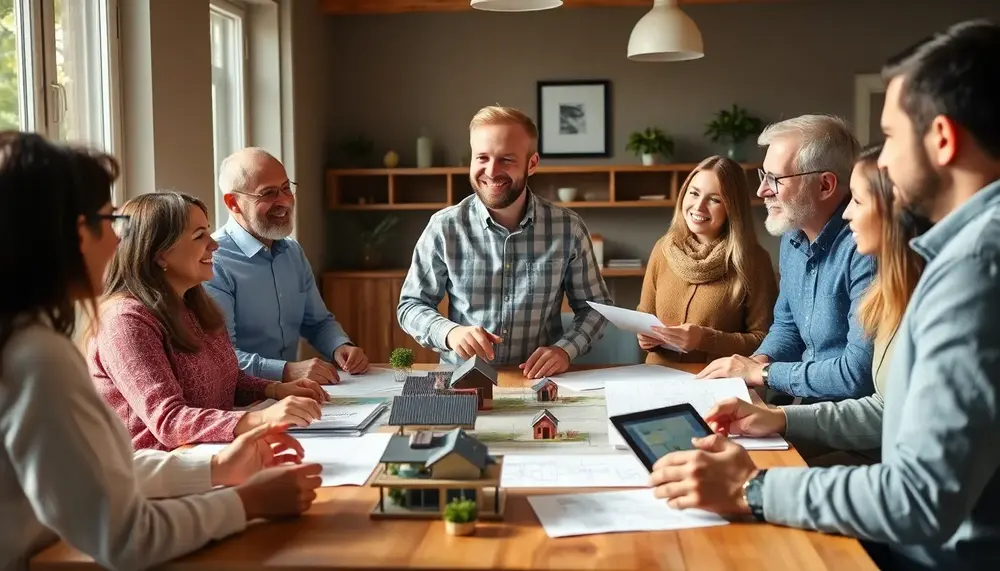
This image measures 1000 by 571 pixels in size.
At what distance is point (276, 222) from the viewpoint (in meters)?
2.98

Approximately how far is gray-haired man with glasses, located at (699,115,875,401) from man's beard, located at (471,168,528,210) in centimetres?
74

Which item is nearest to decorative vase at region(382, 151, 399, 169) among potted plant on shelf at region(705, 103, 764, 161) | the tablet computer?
potted plant on shelf at region(705, 103, 764, 161)

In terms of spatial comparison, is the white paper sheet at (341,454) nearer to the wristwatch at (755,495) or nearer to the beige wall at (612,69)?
the wristwatch at (755,495)

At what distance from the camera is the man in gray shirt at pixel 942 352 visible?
4.04ft

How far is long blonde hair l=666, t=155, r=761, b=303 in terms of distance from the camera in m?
3.05

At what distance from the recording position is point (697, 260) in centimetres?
315

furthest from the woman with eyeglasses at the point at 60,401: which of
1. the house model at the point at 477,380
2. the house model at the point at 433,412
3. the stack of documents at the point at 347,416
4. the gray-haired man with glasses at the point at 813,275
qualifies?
the gray-haired man with glasses at the point at 813,275

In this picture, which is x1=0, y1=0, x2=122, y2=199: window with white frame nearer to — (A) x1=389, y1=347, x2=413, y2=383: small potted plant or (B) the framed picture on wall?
(A) x1=389, y1=347, x2=413, y2=383: small potted plant

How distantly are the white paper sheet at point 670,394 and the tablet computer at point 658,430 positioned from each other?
0.26m

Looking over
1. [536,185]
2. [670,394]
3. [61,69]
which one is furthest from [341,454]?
[536,185]

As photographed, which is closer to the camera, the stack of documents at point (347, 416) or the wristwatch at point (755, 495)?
the wristwatch at point (755, 495)

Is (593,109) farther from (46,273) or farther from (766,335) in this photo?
(46,273)

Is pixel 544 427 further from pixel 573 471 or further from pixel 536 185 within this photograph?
pixel 536 185

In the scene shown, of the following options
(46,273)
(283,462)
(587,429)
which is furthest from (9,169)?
(587,429)
